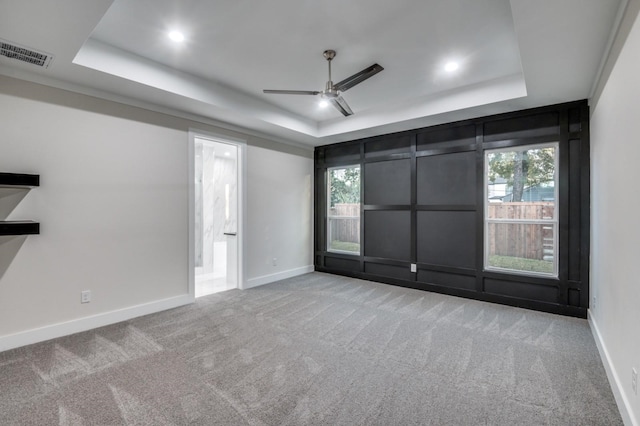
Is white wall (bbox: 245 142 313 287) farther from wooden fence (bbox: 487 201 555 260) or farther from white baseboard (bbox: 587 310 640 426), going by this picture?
white baseboard (bbox: 587 310 640 426)

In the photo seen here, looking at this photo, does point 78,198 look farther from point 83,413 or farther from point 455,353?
point 455,353

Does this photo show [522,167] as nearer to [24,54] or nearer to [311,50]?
[311,50]

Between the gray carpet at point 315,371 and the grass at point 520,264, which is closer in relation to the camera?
the gray carpet at point 315,371

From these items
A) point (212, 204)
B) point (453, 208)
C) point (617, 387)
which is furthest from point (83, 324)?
point (453, 208)

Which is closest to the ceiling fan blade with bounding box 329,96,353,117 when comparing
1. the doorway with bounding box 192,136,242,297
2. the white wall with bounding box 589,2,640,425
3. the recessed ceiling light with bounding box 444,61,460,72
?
the recessed ceiling light with bounding box 444,61,460,72

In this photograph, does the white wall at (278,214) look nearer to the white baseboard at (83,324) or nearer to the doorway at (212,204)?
the doorway at (212,204)

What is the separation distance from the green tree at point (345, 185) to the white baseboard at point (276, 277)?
1.44 meters

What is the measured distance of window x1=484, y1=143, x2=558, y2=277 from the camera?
3.80 metres

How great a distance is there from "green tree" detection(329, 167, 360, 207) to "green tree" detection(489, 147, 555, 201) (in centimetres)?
231

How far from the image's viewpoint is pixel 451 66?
3.29m

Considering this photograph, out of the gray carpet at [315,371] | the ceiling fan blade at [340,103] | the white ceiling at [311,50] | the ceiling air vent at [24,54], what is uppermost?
the white ceiling at [311,50]

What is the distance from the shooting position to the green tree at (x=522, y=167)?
382 cm

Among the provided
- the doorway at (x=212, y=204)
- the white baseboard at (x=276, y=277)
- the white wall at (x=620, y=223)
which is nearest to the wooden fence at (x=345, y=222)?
the white baseboard at (x=276, y=277)

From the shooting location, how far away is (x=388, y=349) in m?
2.74
